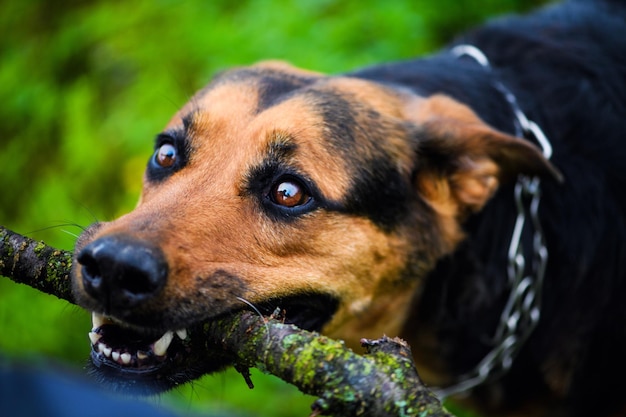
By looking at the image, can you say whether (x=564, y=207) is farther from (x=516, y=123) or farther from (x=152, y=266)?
(x=152, y=266)

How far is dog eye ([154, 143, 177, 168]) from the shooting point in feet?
11.3

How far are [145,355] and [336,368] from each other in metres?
1.05

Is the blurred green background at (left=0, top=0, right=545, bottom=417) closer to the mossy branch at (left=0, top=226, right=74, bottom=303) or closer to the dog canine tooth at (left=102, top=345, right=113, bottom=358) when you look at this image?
the dog canine tooth at (left=102, top=345, right=113, bottom=358)

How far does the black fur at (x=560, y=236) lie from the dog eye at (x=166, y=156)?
1165 millimetres

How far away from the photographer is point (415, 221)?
355cm

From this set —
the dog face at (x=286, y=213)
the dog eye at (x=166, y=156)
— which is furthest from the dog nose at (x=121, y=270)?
the dog eye at (x=166, y=156)

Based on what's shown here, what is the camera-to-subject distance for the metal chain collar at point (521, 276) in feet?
12.4

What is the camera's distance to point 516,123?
12.9 feet

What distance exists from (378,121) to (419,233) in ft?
1.90

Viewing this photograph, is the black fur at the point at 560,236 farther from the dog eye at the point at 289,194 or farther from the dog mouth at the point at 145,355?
the dog mouth at the point at 145,355

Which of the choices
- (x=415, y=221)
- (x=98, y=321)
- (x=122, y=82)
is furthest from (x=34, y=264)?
(x=122, y=82)

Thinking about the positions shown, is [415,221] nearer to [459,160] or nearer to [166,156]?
[459,160]

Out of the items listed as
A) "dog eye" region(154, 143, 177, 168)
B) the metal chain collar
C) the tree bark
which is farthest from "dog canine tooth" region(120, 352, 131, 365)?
the metal chain collar

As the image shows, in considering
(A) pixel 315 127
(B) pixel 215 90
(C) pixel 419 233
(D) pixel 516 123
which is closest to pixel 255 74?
(B) pixel 215 90
